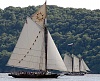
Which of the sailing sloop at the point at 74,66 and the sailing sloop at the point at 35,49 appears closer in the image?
the sailing sloop at the point at 35,49

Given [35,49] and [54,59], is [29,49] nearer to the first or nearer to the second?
[35,49]

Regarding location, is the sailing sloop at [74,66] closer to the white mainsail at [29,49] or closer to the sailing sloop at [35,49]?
the sailing sloop at [35,49]

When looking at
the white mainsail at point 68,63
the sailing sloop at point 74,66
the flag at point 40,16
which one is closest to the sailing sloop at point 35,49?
the flag at point 40,16

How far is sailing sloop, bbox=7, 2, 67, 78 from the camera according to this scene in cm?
12588

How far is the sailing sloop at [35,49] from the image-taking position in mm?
125875

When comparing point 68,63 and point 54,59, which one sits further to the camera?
point 68,63

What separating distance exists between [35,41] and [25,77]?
7251 millimetres

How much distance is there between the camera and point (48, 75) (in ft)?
417

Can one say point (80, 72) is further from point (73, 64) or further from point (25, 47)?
point (25, 47)

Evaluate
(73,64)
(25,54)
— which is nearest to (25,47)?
(25,54)

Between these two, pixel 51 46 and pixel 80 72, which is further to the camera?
pixel 80 72

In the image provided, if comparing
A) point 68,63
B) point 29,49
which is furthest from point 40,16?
point 68,63

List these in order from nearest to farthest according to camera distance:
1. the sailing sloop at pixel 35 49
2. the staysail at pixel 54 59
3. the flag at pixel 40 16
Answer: the staysail at pixel 54 59 → the sailing sloop at pixel 35 49 → the flag at pixel 40 16

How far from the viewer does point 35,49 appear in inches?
5027
